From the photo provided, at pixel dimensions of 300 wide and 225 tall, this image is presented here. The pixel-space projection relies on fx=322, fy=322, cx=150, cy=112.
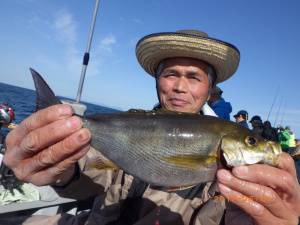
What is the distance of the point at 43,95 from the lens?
9.91 ft

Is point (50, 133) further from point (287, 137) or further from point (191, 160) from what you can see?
point (287, 137)

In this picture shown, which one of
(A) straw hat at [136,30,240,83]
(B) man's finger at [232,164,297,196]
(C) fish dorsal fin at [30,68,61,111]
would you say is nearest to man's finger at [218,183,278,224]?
(B) man's finger at [232,164,297,196]

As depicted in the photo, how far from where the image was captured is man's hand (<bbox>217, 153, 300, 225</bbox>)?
2615 mm

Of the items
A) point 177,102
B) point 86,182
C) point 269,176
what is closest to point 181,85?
point 177,102

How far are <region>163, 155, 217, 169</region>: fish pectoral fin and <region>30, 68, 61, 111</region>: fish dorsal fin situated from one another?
1203 mm

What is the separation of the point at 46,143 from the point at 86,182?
5.17ft

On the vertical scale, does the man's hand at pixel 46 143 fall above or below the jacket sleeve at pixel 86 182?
above

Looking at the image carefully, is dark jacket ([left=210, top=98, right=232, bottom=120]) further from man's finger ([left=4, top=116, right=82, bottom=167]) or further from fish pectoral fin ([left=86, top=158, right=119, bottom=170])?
man's finger ([left=4, top=116, right=82, bottom=167])

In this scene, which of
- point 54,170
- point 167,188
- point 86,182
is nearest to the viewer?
point 54,170

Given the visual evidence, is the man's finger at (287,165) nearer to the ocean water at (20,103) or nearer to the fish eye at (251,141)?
the fish eye at (251,141)

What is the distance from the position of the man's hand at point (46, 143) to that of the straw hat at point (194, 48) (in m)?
2.78

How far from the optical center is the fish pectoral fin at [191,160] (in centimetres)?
297

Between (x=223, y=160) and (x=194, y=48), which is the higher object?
(x=194, y=48)

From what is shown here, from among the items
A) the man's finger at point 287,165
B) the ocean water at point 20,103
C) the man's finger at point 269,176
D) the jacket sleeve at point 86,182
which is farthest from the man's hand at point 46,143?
the ocean water at point 20,103
